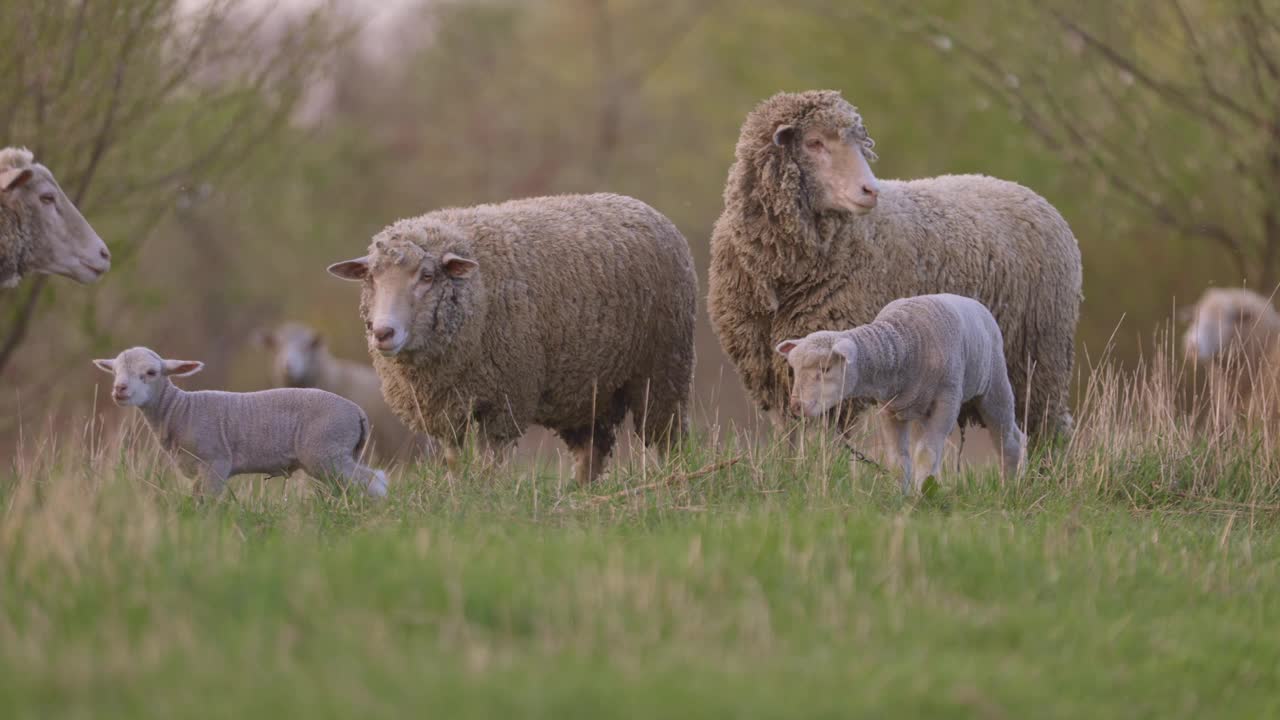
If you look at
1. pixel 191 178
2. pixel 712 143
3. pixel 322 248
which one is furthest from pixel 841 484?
pixel 712 143

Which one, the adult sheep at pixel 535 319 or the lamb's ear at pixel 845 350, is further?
the adult sheep at pixel 535 319

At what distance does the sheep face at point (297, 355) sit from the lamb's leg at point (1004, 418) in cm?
856

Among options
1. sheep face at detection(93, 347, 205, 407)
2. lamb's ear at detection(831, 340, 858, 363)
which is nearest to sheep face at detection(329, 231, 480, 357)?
sheep face at detection(93, 347, 205, 407)

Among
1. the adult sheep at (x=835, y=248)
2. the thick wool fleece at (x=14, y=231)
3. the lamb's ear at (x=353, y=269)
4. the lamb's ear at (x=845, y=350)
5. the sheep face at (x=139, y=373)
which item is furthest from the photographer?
the adult sheep at (x=835, y=248)

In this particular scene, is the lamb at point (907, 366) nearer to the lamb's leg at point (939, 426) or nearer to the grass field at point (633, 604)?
the lamb's leg at point (939, 426)

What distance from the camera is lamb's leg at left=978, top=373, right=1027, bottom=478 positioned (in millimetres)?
6922

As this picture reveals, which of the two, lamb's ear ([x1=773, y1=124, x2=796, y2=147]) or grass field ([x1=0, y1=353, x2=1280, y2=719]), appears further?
lamb's ear ([x1=773, y1=124, x2=796, y2=147])

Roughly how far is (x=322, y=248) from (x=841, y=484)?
19980 millimetres

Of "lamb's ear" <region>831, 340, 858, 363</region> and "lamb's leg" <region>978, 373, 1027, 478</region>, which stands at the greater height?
"lamb's ear" <region>831, 340, 858, 363</region>

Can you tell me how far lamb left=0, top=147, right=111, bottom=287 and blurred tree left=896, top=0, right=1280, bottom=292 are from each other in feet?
22.1

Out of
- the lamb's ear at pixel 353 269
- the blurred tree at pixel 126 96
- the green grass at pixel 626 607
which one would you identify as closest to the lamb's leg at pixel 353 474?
the green grass at pixel 626 607

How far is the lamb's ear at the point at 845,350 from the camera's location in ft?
19.9

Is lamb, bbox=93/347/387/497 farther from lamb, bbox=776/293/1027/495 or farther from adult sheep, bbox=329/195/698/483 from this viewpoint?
lamb, bbox=776/293/1027/495

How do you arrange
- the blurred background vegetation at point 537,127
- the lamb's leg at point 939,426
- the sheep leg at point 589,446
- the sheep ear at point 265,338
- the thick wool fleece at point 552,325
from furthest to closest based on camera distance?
the sheep ear at point 265,338, the blurred background vegetation at point 537,127, the sheep leg at point 589,446, the thick wool fleece at point 552,325, the lamb's leg at point 939,426
